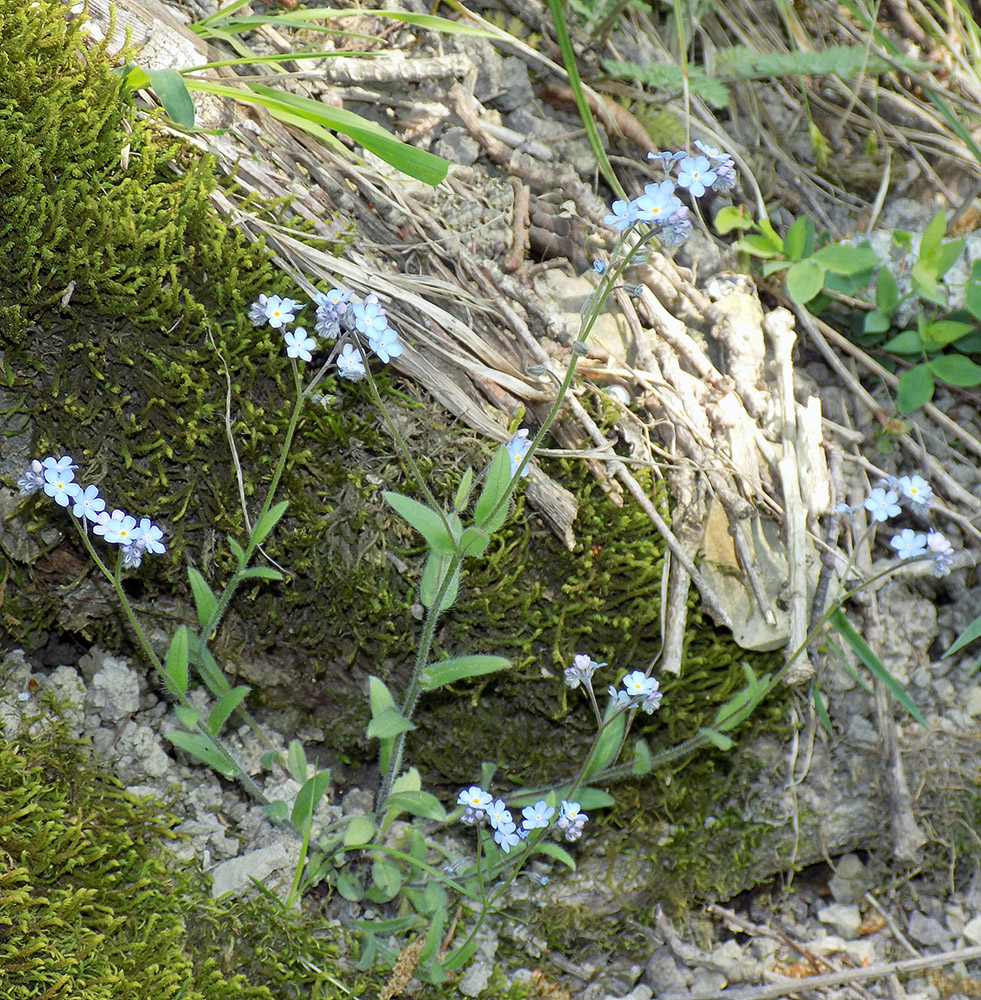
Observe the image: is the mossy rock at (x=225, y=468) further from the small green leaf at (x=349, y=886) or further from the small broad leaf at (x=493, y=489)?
the small broad leaf at (x=493, y=489)

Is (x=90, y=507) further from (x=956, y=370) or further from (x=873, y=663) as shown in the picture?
(x=956, y=370)

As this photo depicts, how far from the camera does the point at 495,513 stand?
1973mm

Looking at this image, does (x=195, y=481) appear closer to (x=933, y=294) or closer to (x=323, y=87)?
(x=323, y=87)

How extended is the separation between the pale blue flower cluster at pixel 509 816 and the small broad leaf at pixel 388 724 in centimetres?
26

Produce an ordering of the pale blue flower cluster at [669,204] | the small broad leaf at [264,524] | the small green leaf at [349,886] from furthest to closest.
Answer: the small green leaf at [349,886] < the small broad leaf at [264,524] < the pale blue flower cluster at [669,204]

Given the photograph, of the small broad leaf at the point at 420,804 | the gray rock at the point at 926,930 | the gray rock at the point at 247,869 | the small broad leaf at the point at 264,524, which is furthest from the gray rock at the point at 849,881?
the small broad leaf at the point at 264,524

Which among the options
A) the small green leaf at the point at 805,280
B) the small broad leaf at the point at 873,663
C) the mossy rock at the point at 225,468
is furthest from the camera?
the small green leaf at the point at 805,280

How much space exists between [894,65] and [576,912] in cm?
348

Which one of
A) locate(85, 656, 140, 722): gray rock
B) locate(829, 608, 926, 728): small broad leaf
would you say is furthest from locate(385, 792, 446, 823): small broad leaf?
locate(829, 608, 926, 728): small broad leaf

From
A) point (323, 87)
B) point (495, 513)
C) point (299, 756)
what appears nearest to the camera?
point (495, 513)

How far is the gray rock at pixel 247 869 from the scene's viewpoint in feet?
7.67

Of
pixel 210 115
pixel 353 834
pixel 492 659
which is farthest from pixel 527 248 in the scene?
pixel 353 834

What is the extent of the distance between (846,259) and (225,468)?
2276mm

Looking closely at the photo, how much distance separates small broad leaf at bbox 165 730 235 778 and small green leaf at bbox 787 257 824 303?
92.9 inches
